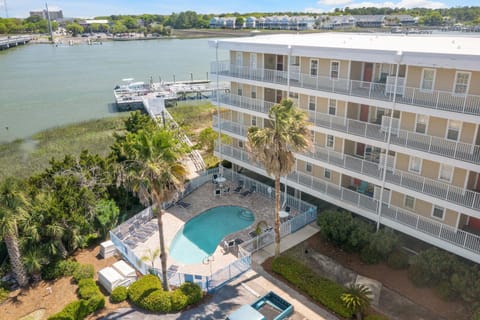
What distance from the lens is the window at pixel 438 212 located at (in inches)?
856

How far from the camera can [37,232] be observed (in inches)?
903

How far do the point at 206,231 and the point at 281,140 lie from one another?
36.1ft

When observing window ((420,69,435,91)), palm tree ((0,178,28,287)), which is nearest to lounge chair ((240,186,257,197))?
window ((420,69,435,91))

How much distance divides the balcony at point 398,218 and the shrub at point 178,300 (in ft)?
38.9

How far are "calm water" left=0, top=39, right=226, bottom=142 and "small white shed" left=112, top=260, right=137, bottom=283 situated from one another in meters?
40.9

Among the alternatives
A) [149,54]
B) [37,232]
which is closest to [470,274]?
[37,232]

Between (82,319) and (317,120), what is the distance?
18.5 m

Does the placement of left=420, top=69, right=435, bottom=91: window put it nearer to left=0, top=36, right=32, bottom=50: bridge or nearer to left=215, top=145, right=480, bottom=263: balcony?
left=215, top=145, right=480, bottom=263: balcony

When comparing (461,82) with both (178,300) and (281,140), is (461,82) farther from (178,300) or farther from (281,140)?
(178,300)

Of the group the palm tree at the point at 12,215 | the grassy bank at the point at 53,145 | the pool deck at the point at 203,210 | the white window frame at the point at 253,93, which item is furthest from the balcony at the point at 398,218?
the grassy bank at the point at 53,145

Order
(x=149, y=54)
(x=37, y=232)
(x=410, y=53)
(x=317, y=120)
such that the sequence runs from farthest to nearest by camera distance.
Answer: (x=149, y=54)
(x=317, y=120)
(x=37, y=232)
(x=410, y=53)

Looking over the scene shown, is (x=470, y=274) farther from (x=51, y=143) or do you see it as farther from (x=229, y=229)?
(x=51, y=143)

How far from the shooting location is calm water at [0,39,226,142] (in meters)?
63.8

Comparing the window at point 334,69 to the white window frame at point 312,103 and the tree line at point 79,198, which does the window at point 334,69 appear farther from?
the tree line at point 79,198
